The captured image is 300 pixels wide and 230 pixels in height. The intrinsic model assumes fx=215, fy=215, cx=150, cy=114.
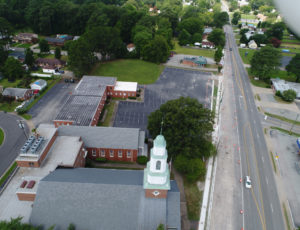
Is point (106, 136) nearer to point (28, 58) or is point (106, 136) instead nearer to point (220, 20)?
point (28, 58)

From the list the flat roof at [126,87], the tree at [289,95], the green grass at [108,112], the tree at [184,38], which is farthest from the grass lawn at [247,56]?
the green grass at [108,112]

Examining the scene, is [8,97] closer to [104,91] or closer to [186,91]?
[104,91]

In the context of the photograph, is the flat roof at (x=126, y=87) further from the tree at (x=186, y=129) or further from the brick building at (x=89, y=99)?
the tree at (x=186, y=129)

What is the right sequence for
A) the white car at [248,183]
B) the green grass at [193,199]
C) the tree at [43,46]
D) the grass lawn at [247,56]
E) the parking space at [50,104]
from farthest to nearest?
the grass lawn at [247,56], the tree at [43,46], the parking space at [50,104], the white car at [248,183], the green grass at [193,199]

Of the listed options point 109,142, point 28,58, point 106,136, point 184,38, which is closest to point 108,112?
point 106,136

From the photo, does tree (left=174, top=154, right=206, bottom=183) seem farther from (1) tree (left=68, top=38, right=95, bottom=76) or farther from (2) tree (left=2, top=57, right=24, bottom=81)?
(2) tree (left=2, top=57, right=24, bottom=81)

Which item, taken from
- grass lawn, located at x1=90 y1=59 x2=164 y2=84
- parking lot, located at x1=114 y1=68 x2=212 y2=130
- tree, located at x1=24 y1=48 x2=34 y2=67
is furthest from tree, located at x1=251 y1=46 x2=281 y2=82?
tree, located at x1=24 y1=48 x2=34 y2=67
